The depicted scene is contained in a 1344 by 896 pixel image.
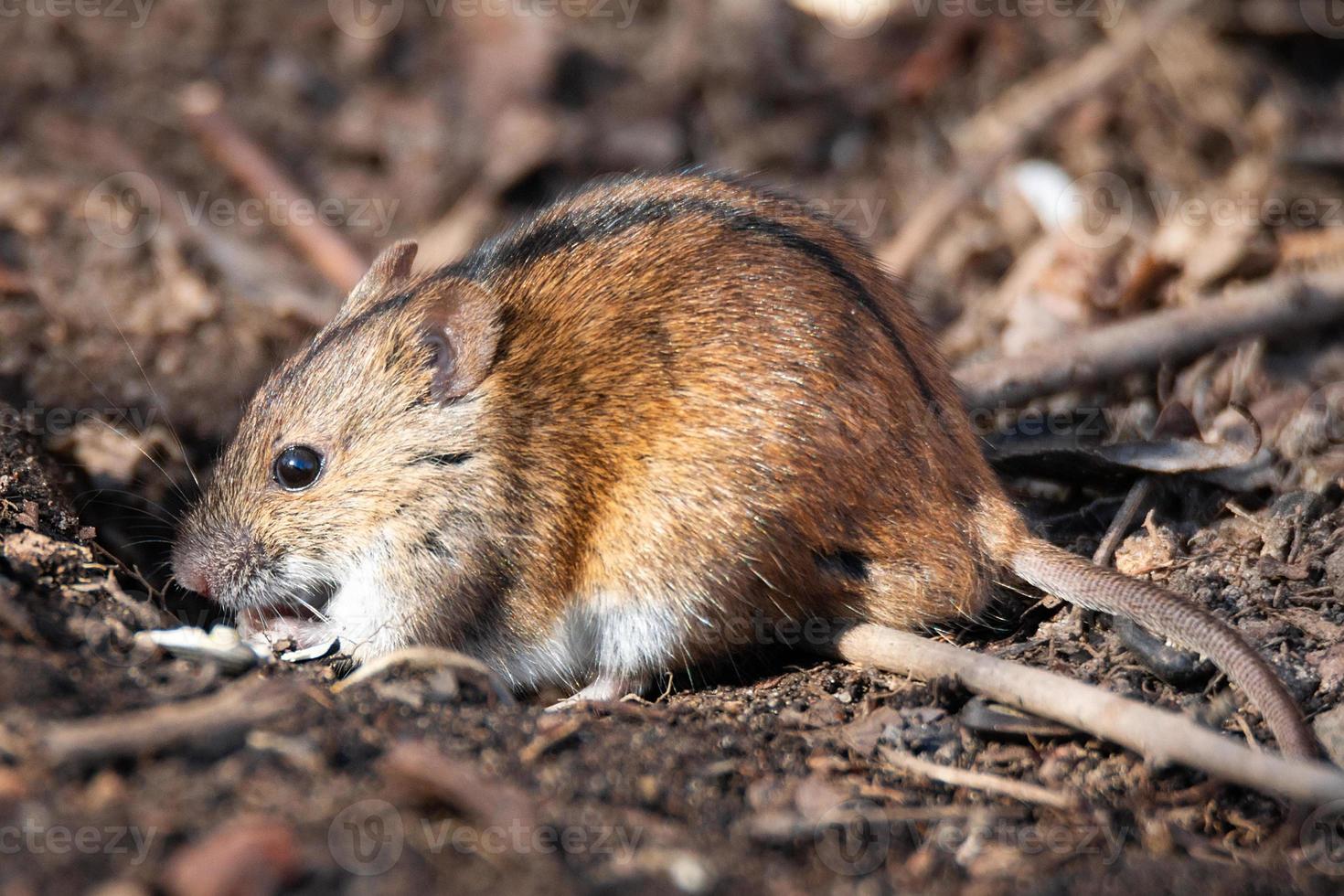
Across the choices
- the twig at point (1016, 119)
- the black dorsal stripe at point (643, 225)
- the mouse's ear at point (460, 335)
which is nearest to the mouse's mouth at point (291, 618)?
the mouse's ear at point (460, 335)

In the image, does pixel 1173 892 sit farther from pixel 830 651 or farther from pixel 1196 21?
pixel 1196 21

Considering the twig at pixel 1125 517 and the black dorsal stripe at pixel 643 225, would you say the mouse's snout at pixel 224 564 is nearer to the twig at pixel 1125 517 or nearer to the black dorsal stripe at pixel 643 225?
the black dorsal stripe at pixel 643 225

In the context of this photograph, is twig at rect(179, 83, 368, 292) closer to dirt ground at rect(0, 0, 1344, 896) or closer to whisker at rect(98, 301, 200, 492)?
dirt ground at rect(0, 0, 1344, 896)

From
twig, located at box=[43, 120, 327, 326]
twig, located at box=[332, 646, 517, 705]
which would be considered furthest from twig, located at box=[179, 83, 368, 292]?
twig, located at box=[332, 646, 517, 705]

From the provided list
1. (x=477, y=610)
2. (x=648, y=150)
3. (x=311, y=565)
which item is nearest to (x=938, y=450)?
(x=477, y=610)

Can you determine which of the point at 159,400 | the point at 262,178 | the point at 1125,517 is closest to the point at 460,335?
the point at 159,400
